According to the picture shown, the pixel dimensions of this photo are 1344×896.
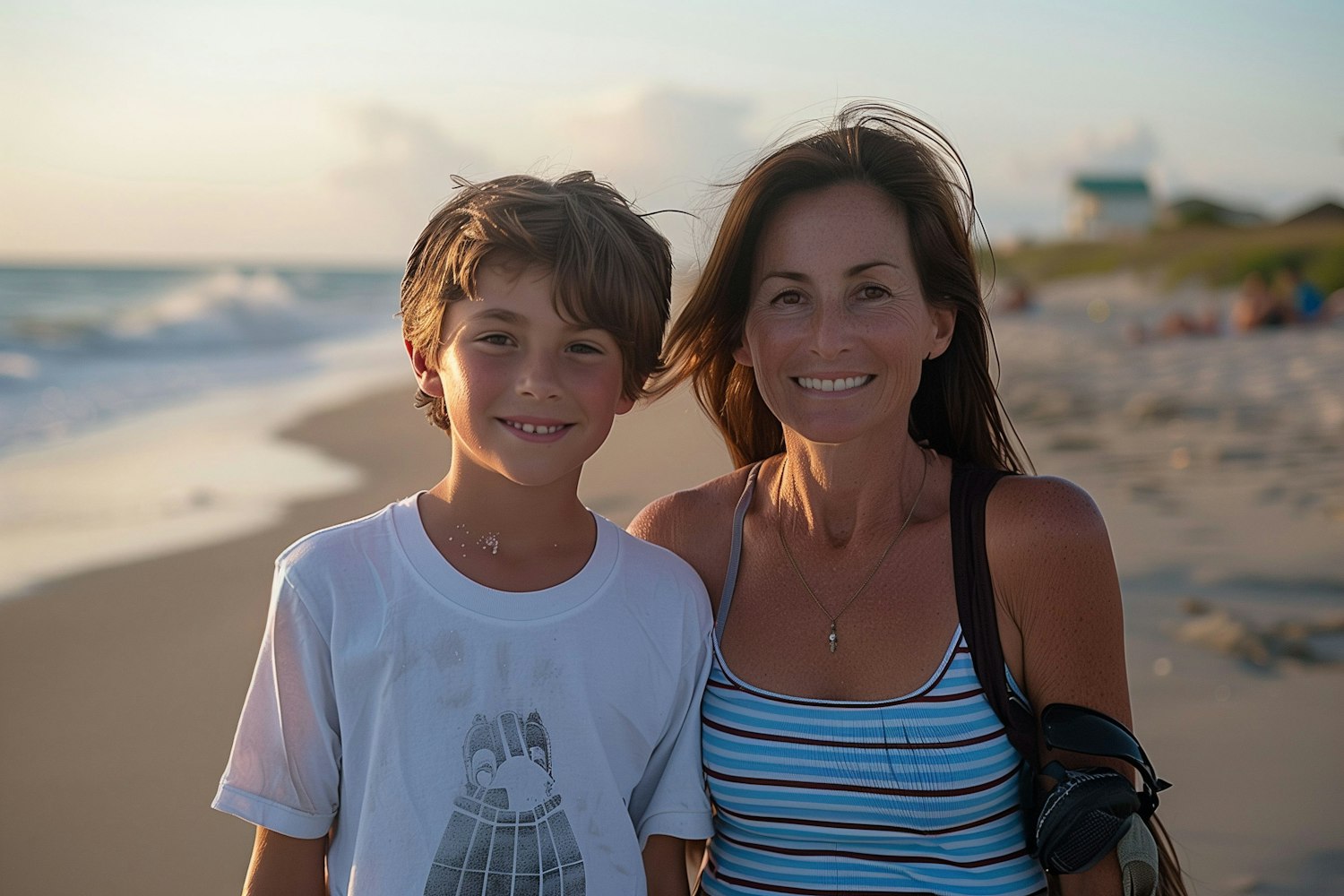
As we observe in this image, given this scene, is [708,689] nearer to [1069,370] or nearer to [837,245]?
[837,245]

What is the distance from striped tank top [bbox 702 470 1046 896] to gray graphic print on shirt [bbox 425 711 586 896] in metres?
0.46

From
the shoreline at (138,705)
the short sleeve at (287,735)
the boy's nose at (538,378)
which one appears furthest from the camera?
the shoreline at (138,705)

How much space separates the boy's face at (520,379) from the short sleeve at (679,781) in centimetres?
53

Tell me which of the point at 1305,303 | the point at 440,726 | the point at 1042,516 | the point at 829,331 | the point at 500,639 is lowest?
the point at 440,726

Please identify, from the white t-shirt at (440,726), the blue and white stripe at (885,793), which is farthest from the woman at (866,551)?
the white t-shirt at (440,726)

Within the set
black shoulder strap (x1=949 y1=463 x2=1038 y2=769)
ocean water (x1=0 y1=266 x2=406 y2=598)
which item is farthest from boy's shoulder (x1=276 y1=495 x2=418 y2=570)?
ocean water (x1=0 y1=266 x2=406 y2=598)

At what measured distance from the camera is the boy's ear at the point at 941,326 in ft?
9.18

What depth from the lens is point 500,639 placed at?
7.36ft

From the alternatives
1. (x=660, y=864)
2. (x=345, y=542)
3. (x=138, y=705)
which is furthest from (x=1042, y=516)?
(x=138, y=705)

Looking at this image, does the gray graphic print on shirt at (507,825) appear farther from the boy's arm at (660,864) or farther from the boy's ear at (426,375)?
the boy's ear at (426,375)

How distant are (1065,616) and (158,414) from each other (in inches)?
417

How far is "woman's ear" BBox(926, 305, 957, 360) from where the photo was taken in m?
2.80

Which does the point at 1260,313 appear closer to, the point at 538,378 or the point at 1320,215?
the point at 538,378

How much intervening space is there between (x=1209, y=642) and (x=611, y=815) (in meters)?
3.19
